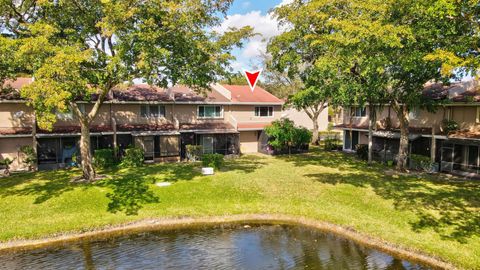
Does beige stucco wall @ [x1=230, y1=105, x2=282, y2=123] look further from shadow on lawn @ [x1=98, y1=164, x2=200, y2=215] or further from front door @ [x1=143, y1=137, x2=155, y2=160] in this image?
shadow on lawn @ [x1=98, y1=164, x2=200, y2=215]

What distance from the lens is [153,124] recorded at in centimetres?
3466

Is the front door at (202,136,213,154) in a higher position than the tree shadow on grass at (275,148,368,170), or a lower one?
higher

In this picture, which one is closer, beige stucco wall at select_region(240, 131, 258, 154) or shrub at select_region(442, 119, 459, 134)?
shrub at select_region(442, 119, 459, 134)

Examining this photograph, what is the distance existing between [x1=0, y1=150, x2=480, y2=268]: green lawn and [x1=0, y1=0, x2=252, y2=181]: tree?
3.93 metres

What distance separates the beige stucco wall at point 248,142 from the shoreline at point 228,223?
20841 millimetres

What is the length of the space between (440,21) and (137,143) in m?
26.0

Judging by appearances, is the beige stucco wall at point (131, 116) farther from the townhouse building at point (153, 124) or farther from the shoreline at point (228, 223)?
the shoreline at point (228, 223)

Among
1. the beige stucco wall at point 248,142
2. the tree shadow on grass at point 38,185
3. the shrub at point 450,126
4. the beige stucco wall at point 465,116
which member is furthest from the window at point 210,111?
the beige stucco wall at point 465,116

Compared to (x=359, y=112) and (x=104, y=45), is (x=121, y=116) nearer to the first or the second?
(x=104, y=45)

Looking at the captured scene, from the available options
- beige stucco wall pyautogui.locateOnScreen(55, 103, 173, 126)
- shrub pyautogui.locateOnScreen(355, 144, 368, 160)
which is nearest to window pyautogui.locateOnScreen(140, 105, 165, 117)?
beige stucco wall pyautogui.locateOnScreen(55, 103, 173, 126)

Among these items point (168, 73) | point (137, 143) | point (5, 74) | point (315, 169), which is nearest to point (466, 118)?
point (315, 169)

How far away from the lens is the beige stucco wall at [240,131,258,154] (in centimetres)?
4020

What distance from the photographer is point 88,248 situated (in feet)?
51.2

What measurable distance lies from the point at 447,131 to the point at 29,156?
1358 inches
